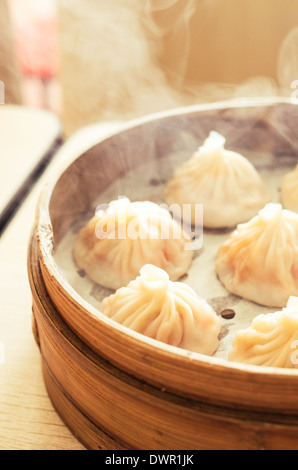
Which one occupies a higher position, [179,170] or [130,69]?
[179,170]

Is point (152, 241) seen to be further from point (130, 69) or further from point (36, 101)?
point (36, 101)

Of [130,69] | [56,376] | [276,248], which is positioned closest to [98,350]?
[56,376]

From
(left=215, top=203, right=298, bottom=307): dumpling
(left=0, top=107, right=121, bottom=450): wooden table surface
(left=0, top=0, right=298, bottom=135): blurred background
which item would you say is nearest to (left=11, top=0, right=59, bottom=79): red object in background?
(left=0, top=0, right=298, bottom=135): blurred background

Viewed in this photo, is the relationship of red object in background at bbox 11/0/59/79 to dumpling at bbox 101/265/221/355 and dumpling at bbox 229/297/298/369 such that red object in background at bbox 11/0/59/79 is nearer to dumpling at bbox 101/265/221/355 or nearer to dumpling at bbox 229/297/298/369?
dumpling at bbox 101/265/221/355

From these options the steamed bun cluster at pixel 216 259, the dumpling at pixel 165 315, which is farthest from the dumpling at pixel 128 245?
the dumpling at pixel 165 315

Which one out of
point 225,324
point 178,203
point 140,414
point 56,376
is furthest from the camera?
point 178,203

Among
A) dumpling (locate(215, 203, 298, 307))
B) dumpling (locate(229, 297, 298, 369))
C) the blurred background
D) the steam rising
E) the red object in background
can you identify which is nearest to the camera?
dumpling (locate(229, 297, 298, 369))
